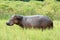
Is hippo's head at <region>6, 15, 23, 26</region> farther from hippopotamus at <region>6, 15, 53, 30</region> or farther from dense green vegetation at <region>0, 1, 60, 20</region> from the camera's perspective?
dense green vegetation at <region>0, 1, 60, 20</region>

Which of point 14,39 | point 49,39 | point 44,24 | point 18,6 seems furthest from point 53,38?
point 18,6

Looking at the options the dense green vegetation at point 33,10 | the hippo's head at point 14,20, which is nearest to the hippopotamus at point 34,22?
the hippo's head at point 14,20

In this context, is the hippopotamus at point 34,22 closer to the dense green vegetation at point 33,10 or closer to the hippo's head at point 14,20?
the hippo's head at point 14,20

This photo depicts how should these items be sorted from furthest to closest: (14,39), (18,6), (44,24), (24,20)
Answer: (18,6)
(24,20)
(44,24)
(14,39)

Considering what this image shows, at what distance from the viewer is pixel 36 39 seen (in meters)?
5.04

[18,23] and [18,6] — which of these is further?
[18,6]

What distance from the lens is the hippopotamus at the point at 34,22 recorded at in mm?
7059

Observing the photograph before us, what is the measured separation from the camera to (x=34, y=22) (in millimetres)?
7184

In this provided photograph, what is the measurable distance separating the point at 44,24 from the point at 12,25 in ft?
3.41

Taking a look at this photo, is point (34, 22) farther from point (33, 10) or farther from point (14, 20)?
point (33, 10)

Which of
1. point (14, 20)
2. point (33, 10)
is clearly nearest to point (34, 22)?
point (14, 20)

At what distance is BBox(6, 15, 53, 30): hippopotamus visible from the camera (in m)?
7.06

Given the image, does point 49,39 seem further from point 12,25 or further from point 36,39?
point 12,25

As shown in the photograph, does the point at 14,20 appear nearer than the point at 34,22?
No
